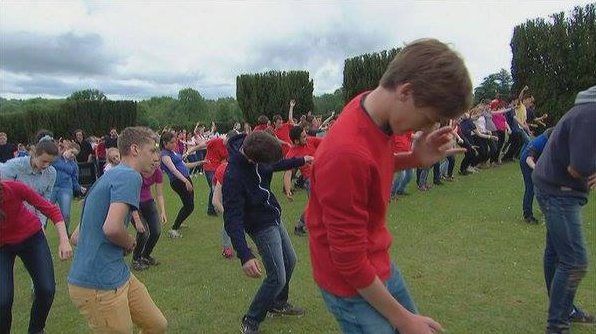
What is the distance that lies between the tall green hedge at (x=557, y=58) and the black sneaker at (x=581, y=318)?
18950 millimetres

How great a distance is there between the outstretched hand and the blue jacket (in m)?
2.05

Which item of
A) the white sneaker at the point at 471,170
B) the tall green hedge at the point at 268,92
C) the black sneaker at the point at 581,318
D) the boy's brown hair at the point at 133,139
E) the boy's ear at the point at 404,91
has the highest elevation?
the tall green hedge at the point at 268,92

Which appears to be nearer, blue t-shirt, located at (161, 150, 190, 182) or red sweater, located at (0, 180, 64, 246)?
red sweater, located at (0, 180, 64, 246)

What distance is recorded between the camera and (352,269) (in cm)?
197

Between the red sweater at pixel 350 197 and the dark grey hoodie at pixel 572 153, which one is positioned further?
the dark grey hoodie at pixel 572 153

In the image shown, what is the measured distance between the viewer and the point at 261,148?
443 cm

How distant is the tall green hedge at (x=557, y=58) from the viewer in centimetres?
2114

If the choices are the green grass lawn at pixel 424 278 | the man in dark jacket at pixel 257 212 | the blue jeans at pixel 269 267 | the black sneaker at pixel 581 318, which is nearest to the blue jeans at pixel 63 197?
the green grass lawn at pixel 424 278

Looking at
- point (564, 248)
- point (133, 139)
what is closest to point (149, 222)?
point (133, 139)

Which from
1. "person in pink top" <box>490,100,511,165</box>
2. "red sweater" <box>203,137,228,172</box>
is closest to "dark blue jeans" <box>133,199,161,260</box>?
"red sweater" <box>203,137,228,172</box>

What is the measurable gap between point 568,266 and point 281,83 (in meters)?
36.5

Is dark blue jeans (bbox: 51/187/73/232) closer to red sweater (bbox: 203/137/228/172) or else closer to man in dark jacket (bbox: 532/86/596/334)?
red sweater (bbox: 203/137/228/172)

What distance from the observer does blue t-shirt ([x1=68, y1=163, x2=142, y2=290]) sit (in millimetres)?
3393

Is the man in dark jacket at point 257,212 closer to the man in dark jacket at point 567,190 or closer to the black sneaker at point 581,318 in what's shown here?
the man in dark jacket at point 567,190
